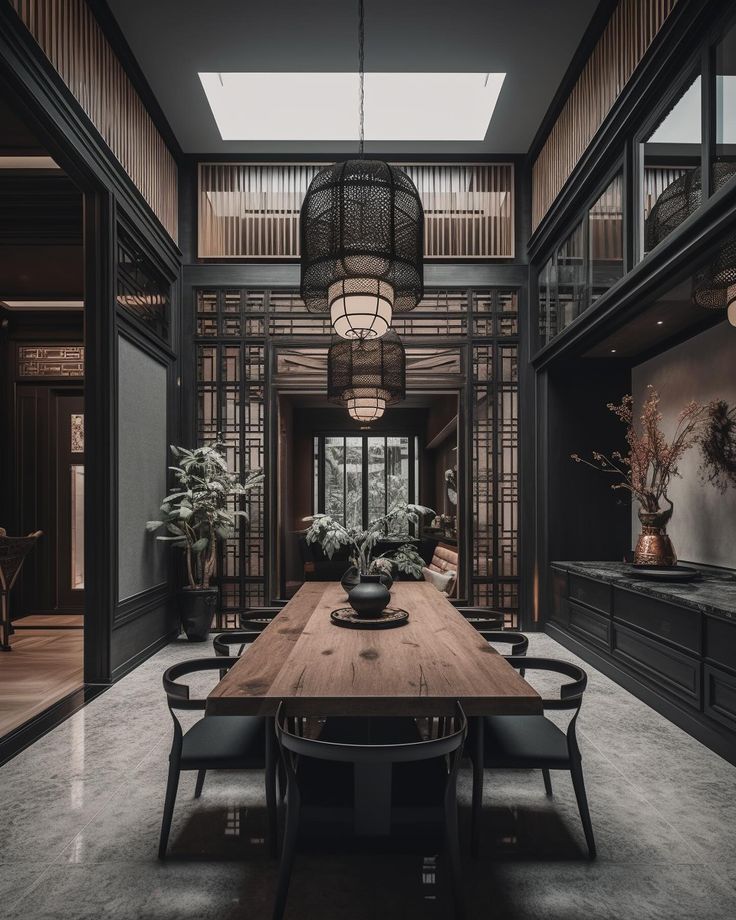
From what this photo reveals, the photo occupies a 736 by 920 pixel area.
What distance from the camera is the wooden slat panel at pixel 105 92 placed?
3205 mm

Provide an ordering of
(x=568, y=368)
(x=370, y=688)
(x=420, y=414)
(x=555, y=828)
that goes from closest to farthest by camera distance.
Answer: (x=370, y=688)
(x=555, y=828)
(x=568, y=368)
(x=420, y=414)

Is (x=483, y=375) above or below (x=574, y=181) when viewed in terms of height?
below

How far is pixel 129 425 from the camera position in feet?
14.6

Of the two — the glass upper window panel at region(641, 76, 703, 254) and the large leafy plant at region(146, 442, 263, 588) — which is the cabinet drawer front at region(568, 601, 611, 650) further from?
the large leafy plant at region(146, 442, 263, 588)

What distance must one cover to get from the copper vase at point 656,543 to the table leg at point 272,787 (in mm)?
2969

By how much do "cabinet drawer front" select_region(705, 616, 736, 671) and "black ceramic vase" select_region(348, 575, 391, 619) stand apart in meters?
1.59

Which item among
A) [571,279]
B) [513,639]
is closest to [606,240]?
[571,279]

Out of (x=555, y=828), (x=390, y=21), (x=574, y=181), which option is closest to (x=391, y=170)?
(x=390, y=21)

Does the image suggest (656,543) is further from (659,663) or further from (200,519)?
(200,519)

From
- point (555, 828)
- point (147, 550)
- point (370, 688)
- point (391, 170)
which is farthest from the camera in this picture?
point (147, 550)

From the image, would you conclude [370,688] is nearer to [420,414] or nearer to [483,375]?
[483,375]

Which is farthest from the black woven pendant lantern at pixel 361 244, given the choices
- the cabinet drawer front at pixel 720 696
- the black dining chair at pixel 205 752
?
the cabinet drawer front at pixel 720 696

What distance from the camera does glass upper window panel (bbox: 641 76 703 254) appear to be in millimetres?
2965

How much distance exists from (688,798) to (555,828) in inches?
25.5
